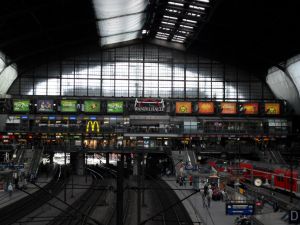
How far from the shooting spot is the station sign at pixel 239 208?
69.9ft

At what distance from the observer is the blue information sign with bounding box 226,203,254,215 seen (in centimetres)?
2131

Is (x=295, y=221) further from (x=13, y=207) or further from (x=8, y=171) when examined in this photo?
(x=8, y=171)

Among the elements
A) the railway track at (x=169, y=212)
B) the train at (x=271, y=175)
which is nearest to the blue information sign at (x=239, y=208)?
the railway track at (x=169, y=212)

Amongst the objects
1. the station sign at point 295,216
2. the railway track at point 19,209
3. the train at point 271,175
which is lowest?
the railway track at point 19,209

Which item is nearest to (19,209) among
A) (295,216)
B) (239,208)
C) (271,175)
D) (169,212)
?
(169,212)

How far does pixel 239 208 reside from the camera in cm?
2170

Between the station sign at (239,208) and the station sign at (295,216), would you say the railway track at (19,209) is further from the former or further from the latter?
the station sign at (295,216)

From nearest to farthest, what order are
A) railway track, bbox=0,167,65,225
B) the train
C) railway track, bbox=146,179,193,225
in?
railway track, bbox=146,179,193,225, railway track, bbox=0,167,65,225, the train

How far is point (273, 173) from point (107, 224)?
18646 mm

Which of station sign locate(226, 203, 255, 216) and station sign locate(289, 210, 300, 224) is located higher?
station sign locate(289, 210, 300, 224)

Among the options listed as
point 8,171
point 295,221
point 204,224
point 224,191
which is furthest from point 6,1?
point 295,221

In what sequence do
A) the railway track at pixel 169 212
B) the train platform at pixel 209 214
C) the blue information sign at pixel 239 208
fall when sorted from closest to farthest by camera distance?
1. the blue information sign at pixel 239 208
2. the railway track at pixel 169 212
3. the train platform at pixel 209 214

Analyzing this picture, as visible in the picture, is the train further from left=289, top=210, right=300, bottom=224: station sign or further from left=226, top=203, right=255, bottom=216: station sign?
left=289, top=210, right=300, bottom=224: station sign

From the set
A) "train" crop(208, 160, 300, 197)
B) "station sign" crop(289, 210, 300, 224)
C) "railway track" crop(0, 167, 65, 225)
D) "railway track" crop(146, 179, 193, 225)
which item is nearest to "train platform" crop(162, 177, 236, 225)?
"railway track" crop(146, 179, 193, 225)
